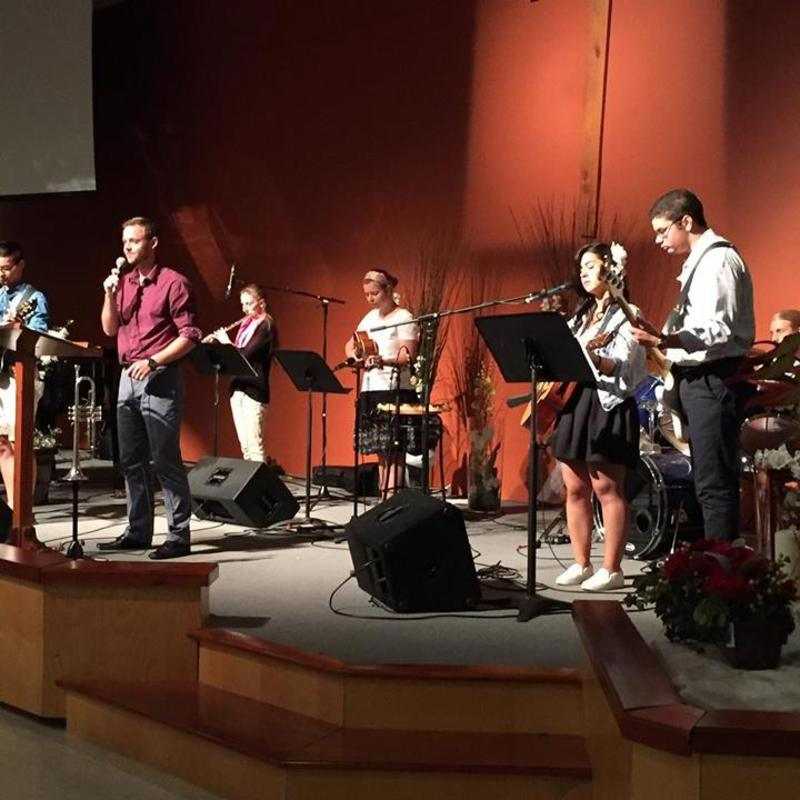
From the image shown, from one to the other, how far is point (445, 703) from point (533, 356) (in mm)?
1432

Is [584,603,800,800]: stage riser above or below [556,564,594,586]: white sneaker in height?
above

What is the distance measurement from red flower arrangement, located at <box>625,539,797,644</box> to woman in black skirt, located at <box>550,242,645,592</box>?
1414 mm

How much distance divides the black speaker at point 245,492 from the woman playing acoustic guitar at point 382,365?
1.34m

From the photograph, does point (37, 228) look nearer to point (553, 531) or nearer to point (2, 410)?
point (2, 410)

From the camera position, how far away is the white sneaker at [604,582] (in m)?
4.85

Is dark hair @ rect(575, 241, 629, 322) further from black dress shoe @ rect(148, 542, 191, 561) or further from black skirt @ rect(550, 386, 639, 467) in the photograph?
black dress shoe @ rect(148, 542, 191, 561)

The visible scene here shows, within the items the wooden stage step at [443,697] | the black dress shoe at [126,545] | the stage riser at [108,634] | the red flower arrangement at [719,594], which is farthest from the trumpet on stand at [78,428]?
the red flower arrangement at [719,594]

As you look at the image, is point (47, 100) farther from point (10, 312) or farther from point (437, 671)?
point (437, 671)

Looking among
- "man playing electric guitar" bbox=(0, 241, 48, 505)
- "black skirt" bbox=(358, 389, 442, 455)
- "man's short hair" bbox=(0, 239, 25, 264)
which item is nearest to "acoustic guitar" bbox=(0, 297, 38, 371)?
"man playing electric guitar" bbox=(0, 241, 48, 505)

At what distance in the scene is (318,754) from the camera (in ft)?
10.7

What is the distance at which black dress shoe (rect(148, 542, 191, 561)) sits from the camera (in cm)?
561

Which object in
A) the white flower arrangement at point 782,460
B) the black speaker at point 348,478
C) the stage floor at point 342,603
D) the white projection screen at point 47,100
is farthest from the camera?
the white projection screen at point 47,100

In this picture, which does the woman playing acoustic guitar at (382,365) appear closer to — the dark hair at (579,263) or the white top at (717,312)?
the dark hair at (579,263)

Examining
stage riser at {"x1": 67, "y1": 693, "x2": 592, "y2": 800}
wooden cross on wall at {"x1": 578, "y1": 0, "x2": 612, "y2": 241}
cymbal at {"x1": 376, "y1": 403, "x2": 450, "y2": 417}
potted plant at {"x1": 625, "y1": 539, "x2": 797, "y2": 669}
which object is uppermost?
wooden cross on wall at {"x1": 578, "y1": 0, "x2": 612, "y2": 241}
